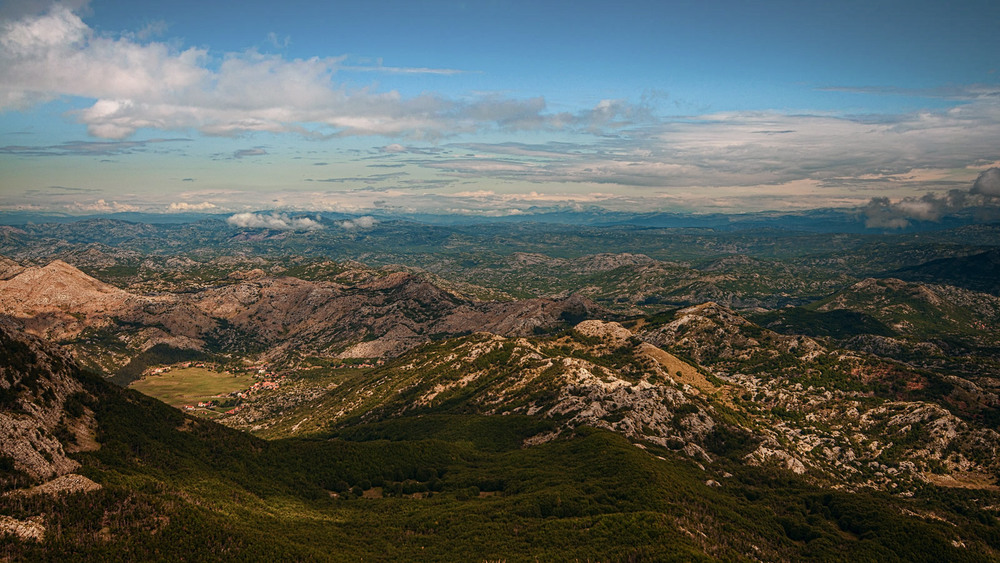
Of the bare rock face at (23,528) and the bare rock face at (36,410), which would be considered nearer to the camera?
the bare rock face at (23,528)

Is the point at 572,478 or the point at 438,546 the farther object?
the point at 572,478

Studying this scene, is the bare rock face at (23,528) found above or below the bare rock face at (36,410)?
below

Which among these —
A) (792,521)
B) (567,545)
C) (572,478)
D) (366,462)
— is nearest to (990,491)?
(792,521)

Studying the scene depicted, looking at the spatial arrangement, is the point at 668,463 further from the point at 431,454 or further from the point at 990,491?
the point at 990,491

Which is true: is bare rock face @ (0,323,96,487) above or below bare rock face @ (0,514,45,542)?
above

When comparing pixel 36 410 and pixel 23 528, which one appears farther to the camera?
pixel 36 410

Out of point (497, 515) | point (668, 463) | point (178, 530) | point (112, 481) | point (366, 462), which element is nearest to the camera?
point (178, 530)

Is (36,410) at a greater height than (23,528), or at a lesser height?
greater

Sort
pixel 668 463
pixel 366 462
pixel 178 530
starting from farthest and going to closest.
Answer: pixel 366 462
pixel 668 463
pixel 178 530
